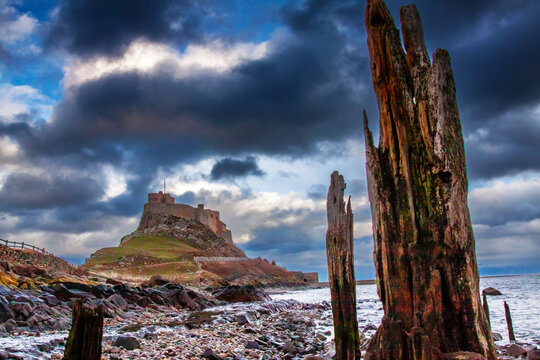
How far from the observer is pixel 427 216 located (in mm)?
5965

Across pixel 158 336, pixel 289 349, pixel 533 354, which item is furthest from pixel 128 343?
pixel 533 354

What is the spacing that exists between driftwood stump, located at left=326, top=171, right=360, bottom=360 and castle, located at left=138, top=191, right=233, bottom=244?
369 ft

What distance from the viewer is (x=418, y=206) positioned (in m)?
6.04

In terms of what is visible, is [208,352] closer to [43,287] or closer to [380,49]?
[380,49]

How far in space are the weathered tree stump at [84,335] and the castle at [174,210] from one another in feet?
374

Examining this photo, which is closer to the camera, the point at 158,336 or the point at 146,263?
the point at 158,336

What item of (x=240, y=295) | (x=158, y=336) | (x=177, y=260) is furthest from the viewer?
(x=177, y=260)

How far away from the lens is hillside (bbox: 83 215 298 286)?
60.6 m

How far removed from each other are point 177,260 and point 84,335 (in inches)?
2861

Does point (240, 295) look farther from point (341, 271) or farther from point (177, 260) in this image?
point (177, 260)

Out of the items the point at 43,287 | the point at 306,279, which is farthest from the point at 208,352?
the point at 306,279

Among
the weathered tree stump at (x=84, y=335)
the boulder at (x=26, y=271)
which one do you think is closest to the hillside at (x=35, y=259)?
the boulder at (x=26, y=271)

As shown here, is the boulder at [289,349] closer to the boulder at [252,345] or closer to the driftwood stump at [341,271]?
the boulder at [252,345]

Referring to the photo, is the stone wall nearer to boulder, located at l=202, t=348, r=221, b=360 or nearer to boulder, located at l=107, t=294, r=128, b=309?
boulder, located at l=107, t=294, r=128, b=309
